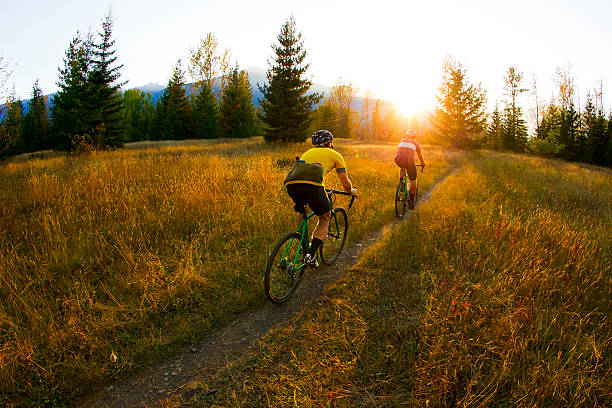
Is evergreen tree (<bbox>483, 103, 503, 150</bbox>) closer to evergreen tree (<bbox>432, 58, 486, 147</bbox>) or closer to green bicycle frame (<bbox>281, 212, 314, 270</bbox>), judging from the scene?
evergreen tree (<bbox>432, 58, 486, 147</bbox>)

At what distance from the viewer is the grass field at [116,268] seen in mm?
2807

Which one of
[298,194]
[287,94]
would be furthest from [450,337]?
[287,94]

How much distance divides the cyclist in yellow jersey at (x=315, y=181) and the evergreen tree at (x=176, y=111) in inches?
1630

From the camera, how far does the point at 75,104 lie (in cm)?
2069

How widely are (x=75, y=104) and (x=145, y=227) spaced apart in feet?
74.0

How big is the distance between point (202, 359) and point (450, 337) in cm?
272

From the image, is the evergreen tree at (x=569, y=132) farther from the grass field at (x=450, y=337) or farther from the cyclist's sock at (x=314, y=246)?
the cyclist's sock at (x=314, y=246)

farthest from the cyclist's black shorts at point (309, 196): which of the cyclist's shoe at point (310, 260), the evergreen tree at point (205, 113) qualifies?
the evergreen tree at point (205, 113)

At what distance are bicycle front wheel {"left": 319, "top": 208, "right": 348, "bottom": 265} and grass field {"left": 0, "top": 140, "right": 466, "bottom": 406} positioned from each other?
28.0 inches

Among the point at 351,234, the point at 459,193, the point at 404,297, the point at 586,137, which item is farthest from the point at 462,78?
the point at 404,297

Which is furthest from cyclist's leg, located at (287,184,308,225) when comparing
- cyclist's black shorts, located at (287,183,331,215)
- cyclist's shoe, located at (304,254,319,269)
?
cyclist's shoe, located at (304,254,319,269)

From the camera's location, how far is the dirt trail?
8.39ft

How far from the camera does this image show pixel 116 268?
168 inches

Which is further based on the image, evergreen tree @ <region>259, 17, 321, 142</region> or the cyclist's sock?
evergreen tree @ <region>259, 17, 321, 142</region>
